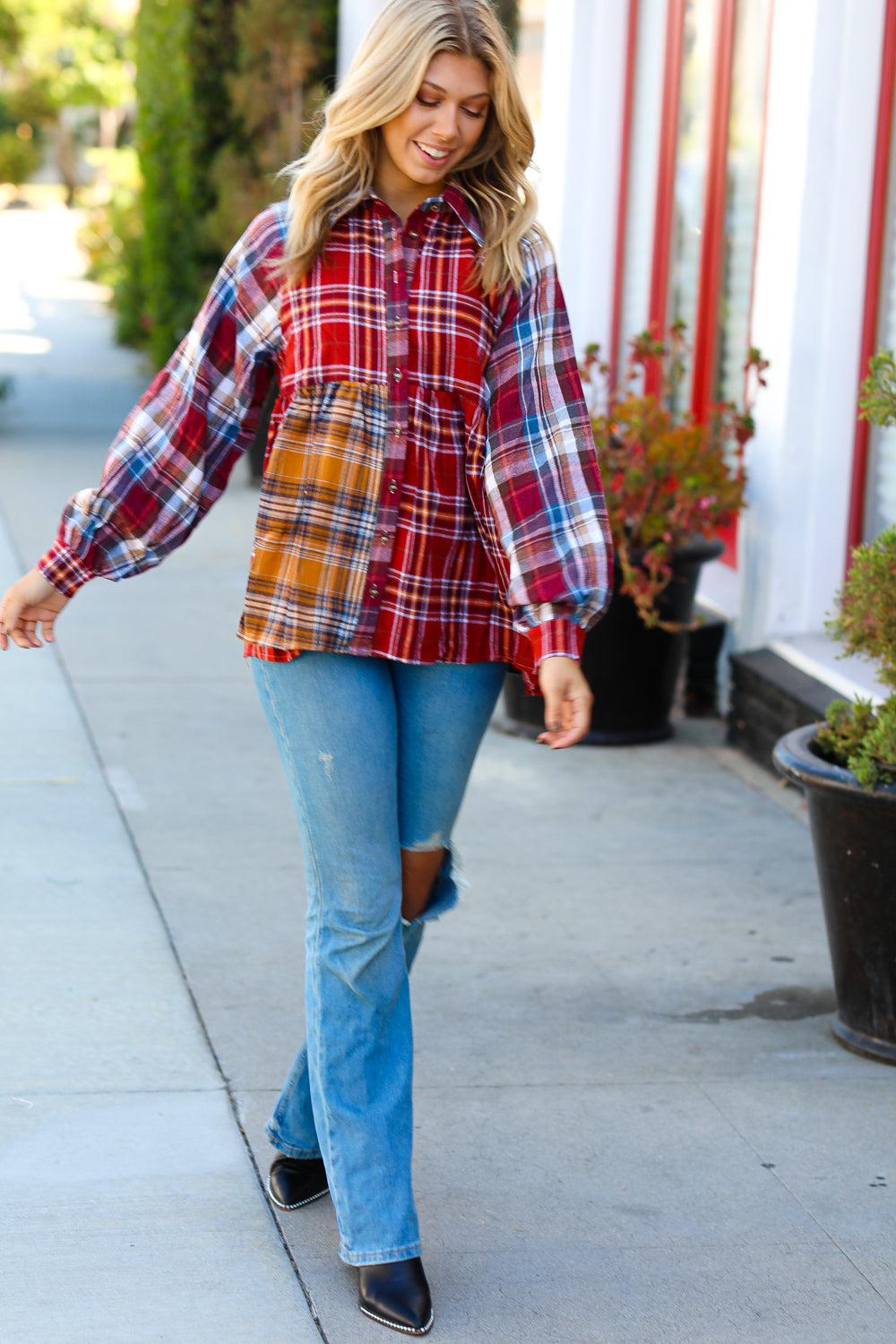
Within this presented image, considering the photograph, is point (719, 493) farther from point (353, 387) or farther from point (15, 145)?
point (15, 145)

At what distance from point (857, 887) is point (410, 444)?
63.3 inches

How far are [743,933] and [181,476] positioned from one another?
7.52ft

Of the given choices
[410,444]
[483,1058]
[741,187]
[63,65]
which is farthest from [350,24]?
[63,65]

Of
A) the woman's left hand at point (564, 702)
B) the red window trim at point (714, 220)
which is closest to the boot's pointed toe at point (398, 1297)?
the woman's left hand at point (564, 702)

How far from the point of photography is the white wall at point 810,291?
569 centimetres

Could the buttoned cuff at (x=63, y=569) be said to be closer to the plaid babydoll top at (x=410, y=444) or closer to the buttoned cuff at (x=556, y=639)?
the plaid babydoll top at (x=410, y=444)

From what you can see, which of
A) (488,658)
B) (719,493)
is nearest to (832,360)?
(719,493)

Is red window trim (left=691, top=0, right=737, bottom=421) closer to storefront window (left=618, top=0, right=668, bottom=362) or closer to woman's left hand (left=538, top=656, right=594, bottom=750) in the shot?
storefront window (left=618, top=0, right=668, bottom=362)

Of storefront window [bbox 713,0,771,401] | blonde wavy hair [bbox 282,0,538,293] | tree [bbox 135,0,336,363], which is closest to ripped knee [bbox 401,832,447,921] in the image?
blonde wavy hair [bbox 282,0,538,293]

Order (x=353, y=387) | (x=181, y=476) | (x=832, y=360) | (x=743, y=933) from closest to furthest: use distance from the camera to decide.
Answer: (x=353, y=387)
(x=181, y=476)
(x=743, y=933)
(x=832, y=360)

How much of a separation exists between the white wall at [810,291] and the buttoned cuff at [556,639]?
352 cm

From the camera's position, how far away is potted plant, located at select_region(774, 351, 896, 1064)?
3.54 m

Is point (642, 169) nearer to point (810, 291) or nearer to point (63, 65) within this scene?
point (810, 291)

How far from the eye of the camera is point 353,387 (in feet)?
8.39
